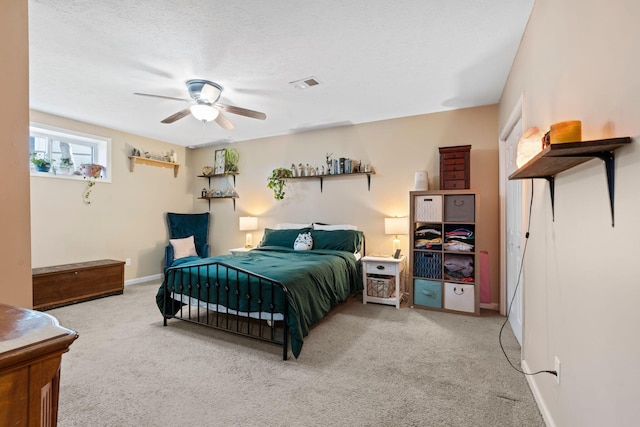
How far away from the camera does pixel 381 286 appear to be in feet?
12.3

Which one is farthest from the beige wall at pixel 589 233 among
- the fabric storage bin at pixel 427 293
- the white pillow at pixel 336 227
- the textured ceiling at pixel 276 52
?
the white pillow at pixel 336 227

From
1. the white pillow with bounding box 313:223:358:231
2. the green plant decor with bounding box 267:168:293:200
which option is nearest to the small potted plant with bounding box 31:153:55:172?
the green plant decor with bounding box 267:168:293:200

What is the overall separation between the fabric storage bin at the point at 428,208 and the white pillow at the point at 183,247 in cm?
385

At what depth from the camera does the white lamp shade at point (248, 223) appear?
16.6 feet

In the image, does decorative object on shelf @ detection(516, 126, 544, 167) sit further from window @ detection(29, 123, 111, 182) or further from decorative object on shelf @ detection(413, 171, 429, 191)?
window @ detection(29, 123, 111, 182)

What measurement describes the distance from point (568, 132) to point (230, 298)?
8.61 ft

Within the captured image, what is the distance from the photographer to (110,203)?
4641mm

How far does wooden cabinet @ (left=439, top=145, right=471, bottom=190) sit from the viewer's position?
3.54 meters

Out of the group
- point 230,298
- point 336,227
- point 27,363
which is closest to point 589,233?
point 27,363

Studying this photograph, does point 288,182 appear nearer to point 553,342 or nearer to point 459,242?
point 459,242

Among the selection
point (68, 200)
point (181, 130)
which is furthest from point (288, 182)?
point (68, 200)

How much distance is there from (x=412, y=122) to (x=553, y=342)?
317cm

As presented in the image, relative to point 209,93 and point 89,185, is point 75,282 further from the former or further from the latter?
point 209,93

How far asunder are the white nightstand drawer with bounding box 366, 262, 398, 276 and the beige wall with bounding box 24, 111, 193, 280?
3.88m
